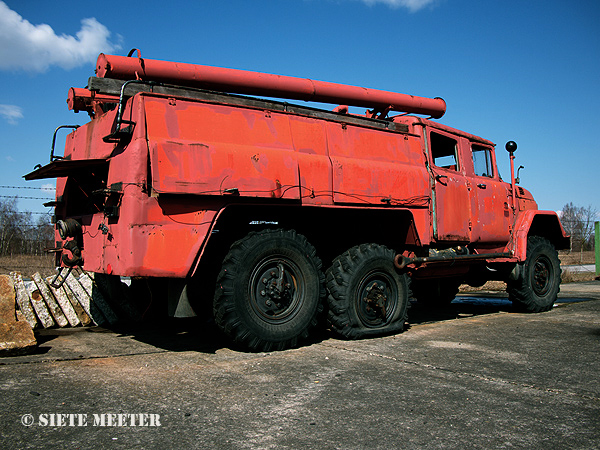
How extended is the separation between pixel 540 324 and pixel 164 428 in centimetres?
580

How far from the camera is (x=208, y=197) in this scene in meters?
4.75

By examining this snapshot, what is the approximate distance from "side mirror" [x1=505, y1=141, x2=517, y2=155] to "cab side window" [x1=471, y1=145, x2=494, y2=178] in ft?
1.09

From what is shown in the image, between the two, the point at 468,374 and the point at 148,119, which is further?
the point at 148,119

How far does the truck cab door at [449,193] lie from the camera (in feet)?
22.1

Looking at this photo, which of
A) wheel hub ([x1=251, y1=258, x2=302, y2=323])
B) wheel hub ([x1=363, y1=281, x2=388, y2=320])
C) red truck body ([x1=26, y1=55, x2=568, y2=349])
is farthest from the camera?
wheel hub ([x1=363, y1=281, x2=388, y2=320])

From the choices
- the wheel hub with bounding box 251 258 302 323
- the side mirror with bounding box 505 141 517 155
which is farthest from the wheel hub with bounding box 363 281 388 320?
the side mirror with bounding box 505 141 517 155

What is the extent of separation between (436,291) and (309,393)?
6.12 metres

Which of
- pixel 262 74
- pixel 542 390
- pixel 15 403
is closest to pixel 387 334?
pixel 542 390

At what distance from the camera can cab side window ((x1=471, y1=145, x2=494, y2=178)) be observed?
8023mm

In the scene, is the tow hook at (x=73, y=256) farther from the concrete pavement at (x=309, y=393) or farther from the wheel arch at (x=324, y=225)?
the wheel arch at (x=324, y=225)

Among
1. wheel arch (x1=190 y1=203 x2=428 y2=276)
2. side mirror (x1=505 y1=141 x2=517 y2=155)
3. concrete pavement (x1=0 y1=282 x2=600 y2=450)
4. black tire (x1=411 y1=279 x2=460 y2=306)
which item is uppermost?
side mirror (x1=505 y1=141 x2=517 y2=155)

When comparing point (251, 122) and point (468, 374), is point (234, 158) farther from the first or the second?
point (468, 374)

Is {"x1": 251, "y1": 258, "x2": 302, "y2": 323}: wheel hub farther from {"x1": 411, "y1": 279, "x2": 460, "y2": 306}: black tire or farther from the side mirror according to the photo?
the side mirror

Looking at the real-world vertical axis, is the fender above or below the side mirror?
below
